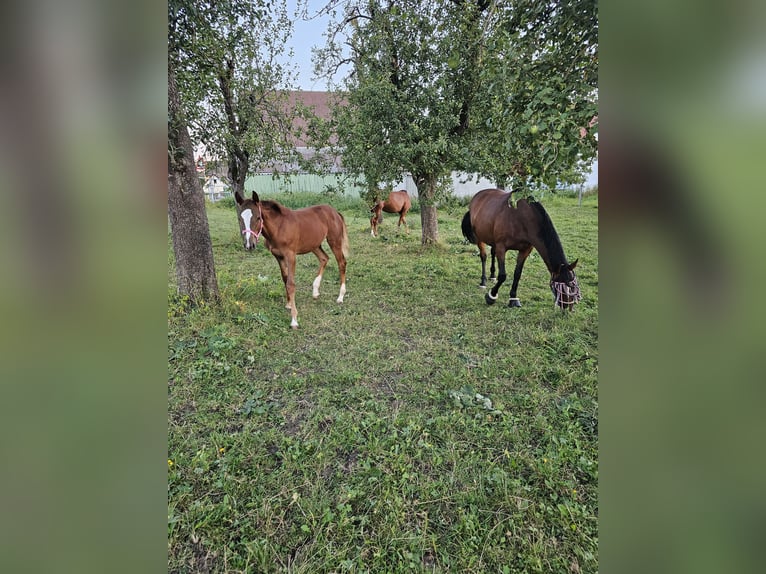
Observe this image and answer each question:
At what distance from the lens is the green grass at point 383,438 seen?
1668 mm

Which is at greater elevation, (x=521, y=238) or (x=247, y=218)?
(x=247, y=218)

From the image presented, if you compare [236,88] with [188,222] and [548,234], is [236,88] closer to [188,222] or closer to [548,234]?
[188,222]

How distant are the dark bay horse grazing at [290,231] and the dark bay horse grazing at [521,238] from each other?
2.20 m

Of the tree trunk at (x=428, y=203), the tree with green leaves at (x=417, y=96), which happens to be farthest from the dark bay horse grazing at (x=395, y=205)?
the tree with green leaves at (x=417, y=96)

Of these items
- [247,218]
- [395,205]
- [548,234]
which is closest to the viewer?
[247,218]

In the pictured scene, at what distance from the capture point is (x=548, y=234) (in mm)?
4336

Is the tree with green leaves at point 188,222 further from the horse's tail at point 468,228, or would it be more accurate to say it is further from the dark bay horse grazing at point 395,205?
the dark bay horse grazing at point 395,205

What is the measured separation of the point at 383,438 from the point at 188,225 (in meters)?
3.56

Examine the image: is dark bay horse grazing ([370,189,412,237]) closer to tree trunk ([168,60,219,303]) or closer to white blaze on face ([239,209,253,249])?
tree trunk ([168,60,219,303])

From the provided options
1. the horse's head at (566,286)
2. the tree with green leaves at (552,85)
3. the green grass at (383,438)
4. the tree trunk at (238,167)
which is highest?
the tree trunk at (238,167)

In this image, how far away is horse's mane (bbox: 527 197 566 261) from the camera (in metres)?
4.22

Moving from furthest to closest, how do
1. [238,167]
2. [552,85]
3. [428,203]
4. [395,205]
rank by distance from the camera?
1. [395,205]
2. [428,203]
3. [238,167]
4. [552,85]

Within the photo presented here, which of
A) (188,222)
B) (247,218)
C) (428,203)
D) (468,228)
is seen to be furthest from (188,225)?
(428,203)
